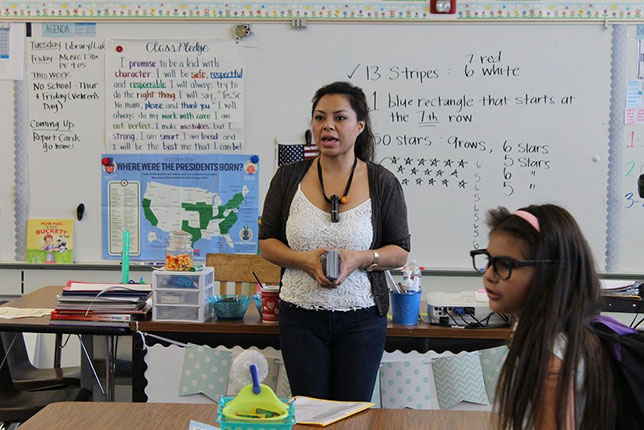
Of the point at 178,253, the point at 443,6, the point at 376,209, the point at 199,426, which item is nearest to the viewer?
the point at 199,426

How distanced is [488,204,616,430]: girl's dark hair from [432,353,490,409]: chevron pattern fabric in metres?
1.40

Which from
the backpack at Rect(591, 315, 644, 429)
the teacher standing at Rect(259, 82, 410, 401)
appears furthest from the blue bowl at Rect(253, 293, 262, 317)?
the backpack at Rect(591, 315, 644, 429)

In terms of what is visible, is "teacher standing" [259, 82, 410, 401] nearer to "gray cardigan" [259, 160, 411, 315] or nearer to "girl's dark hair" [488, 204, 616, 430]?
"gray cardigan" [259, 160, 411, 315]

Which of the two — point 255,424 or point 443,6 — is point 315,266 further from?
point 443,6

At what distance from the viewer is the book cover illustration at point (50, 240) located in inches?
160

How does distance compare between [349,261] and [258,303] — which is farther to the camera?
[258,303]

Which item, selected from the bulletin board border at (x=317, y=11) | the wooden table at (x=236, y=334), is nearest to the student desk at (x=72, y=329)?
the wooden table at (x=236, y=334)

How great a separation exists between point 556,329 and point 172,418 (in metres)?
0.87

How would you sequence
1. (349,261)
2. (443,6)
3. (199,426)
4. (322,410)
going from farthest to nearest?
1. (443,6)
2. (349,261)
3. (322,410)
4. (199,426)

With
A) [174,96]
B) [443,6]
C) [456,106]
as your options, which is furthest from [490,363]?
[174,96]

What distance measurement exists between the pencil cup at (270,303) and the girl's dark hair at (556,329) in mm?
1501

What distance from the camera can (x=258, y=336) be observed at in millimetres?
2707

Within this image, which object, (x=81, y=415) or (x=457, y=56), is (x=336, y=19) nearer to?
(x=457, y=56)

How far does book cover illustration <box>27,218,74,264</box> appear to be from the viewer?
4062 mm
